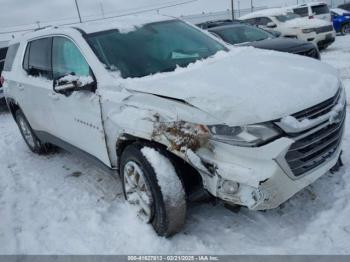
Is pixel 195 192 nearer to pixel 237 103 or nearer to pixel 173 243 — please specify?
pixel 173 243

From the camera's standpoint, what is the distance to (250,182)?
2.57 metres

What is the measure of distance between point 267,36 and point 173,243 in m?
7.24

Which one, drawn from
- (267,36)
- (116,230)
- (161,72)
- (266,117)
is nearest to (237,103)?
(266,117)

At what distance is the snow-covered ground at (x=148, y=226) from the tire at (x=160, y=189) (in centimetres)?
17

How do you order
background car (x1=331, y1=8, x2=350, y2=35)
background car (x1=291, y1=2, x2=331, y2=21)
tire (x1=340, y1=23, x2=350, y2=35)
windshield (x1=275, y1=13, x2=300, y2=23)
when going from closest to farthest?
windshield (x1=275, y1=13, x2=300, y2=23) → background car (x1=291, y1=2, x2=331, y2=21) → background car (x1=331, y1=8, x2=350, y2=35) → tire (x1=340, y1=23, x2=350, y2=35)

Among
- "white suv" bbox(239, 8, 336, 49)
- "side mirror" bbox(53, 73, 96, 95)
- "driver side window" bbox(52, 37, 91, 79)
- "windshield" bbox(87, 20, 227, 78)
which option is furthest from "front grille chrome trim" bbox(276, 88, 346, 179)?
"white suv" bbox(239, 8, 336, 49)

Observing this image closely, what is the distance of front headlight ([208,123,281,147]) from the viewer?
8.52ft

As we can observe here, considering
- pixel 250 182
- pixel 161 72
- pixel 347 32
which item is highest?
pixel 161 72

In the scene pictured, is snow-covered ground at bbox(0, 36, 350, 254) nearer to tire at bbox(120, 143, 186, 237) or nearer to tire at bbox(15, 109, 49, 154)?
tire at bbox(120, 143, 186, 237)

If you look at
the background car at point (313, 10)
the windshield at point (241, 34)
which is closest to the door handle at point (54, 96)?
the windshield at point (241, 34)

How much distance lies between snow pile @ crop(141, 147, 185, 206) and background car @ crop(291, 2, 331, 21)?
14.7 metres

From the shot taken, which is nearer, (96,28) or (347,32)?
(96,28)

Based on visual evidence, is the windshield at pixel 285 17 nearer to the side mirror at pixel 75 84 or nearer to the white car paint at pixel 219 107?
the white car paint at pixel 219 107

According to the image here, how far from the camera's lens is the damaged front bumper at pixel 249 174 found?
257 centimetres
